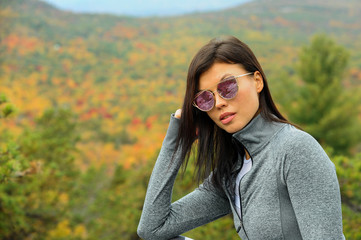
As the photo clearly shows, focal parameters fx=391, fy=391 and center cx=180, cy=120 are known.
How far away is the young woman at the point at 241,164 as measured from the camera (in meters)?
1.07

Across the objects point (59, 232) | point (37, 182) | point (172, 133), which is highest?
point (172, 133)

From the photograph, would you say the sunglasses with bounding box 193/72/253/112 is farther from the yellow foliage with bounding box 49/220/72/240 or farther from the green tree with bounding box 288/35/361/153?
the green tree with bounding box 288/35/361/153

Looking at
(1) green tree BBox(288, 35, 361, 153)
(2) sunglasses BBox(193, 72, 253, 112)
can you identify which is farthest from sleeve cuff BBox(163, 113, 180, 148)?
(1) green tree BBox(288, 35, 361, 153)

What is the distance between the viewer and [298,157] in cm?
108

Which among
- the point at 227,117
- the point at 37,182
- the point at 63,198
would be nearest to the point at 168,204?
the point at 227,117

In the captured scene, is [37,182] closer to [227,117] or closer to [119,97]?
[227,117]

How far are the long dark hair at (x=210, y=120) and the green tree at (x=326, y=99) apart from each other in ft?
37.1

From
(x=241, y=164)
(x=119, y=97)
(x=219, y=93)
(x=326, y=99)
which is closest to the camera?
(x=219, y=93)

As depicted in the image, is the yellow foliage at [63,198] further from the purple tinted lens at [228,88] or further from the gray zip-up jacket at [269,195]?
the purple tinted lens at [228,88]

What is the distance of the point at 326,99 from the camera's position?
12594 millimetres

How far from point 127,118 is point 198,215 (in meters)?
31.9

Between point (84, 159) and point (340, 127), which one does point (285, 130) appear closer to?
point (340, 127)

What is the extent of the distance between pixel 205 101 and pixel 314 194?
1.54ft

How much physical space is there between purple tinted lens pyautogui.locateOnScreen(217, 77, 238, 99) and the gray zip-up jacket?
0.12m
